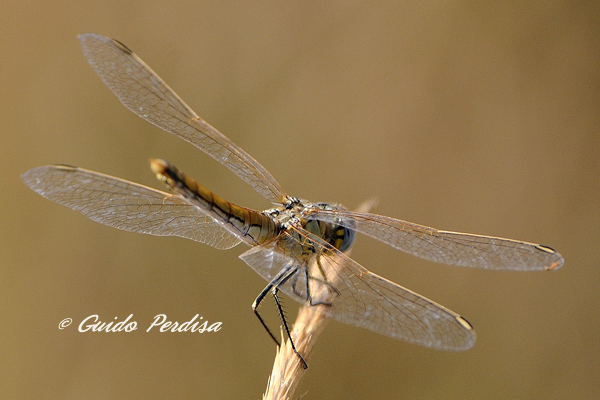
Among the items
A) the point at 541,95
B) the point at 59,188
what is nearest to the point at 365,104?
the point at 541,95

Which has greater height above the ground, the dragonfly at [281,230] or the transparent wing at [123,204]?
the dragonfly at [281,230]

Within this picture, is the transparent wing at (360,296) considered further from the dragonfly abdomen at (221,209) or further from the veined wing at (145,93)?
the veined wing at (145,93)

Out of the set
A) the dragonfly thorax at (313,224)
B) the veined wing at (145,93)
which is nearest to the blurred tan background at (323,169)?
the dragonfly thorax at (313,224)

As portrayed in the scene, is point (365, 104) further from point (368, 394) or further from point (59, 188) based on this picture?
point (59, 188)

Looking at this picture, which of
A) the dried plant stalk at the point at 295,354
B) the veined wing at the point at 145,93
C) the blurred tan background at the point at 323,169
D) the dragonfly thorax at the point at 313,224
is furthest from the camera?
the blurred tan background at the point at 323,169

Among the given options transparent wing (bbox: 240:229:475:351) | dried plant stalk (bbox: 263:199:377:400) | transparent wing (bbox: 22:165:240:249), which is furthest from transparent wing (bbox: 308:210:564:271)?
transparent wing (bbox: 22:165:240:249)
